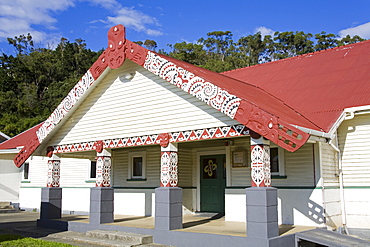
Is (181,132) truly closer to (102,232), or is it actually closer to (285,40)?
(102,232)

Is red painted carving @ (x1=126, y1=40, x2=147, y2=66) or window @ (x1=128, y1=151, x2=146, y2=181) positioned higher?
red painted carving @ (x1=126, y1=40, x2=147, y2=66)

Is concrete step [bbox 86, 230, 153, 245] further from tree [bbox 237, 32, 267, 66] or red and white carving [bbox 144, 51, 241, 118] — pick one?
tree [bbox 237, 32, 267, 66]

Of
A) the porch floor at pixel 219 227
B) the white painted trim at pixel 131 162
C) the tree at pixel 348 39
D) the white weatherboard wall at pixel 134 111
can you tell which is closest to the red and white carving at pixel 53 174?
the white weatherboard wall at pixel 134 111

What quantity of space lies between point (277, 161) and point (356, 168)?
6.84 ft

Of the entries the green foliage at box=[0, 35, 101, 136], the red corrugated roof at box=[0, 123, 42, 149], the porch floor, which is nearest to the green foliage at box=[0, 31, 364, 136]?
the green foliage at box=[0, 35, 101, 136]

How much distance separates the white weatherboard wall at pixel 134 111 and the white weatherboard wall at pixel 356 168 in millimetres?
3824

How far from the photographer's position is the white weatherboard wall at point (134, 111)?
10109 millimetres

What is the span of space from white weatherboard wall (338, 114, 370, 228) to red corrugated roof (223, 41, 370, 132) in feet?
2.22

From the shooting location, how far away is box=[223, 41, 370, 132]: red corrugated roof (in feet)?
36.0

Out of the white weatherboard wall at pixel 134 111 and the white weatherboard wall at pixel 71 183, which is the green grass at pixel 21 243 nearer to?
the white weatherboard wall at pixel 134 111

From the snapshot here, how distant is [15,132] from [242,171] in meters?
28.4

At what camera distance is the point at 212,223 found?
11.5m

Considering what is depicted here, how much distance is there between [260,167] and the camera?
28.3 ft

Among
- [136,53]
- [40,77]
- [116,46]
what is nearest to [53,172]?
[116,46]
